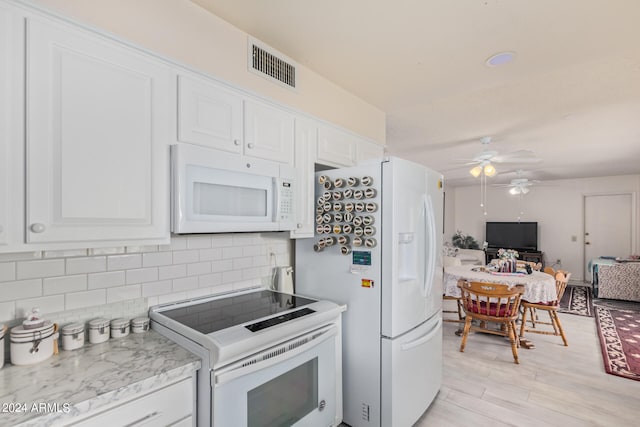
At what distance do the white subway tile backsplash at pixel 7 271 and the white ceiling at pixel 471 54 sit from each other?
56.4 inches

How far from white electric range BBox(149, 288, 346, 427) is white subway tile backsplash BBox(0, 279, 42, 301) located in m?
0.48

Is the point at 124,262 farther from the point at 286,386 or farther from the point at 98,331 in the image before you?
the point at 286,386

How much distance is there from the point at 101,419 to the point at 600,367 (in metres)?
3.98

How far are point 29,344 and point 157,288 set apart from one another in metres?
0.57

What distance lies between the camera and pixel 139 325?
150 centimetres

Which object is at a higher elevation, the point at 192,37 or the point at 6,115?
the point at 192,37

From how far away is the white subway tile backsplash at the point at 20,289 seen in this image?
48.2 inches

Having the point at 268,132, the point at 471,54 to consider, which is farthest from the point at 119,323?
the point at 471,54

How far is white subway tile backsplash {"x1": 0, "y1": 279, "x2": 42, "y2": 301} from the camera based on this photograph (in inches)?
48.2

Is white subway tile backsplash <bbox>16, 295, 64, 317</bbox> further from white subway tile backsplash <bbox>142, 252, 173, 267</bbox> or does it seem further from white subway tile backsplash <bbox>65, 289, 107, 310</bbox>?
white subway tile backsplash <bbox>142, 252, 173, 267</bbox>

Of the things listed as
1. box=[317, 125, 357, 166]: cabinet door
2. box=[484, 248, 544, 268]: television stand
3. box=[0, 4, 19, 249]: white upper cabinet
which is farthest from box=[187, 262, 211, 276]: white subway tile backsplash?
box=[484, 248, 544, 268]: television stand

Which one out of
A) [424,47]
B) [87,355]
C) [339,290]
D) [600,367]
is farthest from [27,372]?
[600,367]

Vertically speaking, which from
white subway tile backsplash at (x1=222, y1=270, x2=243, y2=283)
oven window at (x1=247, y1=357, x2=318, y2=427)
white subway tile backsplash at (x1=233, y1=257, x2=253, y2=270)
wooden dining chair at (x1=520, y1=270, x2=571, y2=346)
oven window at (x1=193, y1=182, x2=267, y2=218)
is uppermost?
oven window at (x1=193, y1=182, x2=267, y2=218)

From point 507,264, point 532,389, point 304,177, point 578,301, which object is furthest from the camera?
point 578,301
